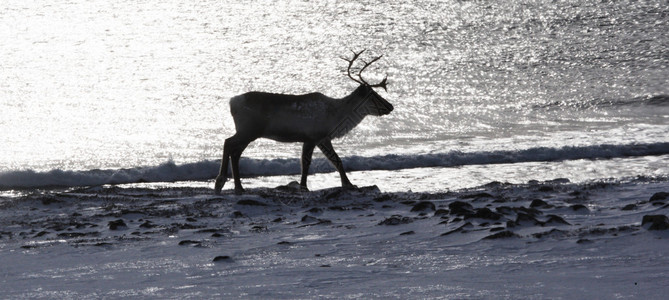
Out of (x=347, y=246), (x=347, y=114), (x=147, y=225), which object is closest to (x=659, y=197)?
(x=347, y=246)

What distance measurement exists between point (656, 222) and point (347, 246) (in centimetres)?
250

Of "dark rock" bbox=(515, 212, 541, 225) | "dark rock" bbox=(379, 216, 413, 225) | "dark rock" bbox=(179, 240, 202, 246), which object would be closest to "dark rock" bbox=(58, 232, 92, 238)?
"dark rock" bbox=(179, 240, 202, 246)

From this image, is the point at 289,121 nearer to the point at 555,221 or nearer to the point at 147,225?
the point at 147,225

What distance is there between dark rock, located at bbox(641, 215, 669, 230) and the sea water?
17.6 ft

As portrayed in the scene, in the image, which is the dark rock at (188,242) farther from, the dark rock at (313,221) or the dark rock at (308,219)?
the dark rock at (308,219)

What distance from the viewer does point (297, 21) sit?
1331 inches

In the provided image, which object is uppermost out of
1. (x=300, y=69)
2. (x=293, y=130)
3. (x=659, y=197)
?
(x=300, y=69)

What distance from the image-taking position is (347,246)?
24.7 feet

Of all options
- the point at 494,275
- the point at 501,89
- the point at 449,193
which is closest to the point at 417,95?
the point at 501,89

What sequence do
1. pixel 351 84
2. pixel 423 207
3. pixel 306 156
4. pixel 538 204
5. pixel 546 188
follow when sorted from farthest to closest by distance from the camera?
pixel 351 84 → pixel 306 156 → pixel 546 188 → pixel 423 207 → pixel 538 204

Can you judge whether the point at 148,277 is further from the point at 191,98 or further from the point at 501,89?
the point at 501,89

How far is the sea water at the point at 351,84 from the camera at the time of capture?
15.8 m

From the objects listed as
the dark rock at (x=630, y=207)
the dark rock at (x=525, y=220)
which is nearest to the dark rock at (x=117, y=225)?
the dark rock at (x=525, y=220)

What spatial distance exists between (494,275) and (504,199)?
3.69 meters
